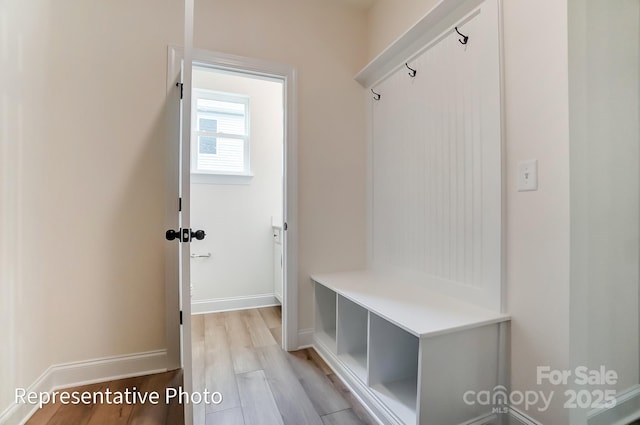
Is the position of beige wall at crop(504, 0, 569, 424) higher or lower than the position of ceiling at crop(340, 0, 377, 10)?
lower

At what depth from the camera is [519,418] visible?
125 cm

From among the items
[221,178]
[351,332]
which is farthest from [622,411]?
[221,178]

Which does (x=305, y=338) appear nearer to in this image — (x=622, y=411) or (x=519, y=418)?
(x=519, y=418)

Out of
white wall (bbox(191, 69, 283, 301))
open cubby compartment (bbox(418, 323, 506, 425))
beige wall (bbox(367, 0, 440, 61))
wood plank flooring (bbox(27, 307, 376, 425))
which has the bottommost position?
wood plank flooring (bbox(27, 307, 376, 425))

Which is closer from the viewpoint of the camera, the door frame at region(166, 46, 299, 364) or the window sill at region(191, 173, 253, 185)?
the door frame at region(166, 46, 299, 364)

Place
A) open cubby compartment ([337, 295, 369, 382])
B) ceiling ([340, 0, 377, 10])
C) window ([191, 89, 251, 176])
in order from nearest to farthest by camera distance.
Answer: open cubby compartment ([337, 295, 369, 382]) → ceiling ([340, 0, 377, 10]) → window ([191, 89, 251, 176])

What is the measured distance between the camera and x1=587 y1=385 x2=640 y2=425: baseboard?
1258 millimetres

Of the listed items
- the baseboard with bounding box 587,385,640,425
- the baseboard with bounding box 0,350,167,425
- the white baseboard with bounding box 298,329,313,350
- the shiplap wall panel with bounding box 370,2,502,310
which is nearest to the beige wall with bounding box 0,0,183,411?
the baseboard with bounding box 0,350,167,425

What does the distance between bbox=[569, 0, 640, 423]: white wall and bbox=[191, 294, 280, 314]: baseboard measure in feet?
8.45

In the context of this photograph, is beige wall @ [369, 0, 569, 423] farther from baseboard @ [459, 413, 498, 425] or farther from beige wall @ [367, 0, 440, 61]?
beige wall @ [367, 0, 440, 61]

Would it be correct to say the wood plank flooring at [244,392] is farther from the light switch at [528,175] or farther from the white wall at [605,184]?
the light switch at [528,175]

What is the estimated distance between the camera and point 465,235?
1486mm

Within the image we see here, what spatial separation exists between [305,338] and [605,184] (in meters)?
1.94

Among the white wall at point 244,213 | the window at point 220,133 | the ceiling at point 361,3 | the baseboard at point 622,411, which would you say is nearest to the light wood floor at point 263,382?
the white wall at point 244,213
